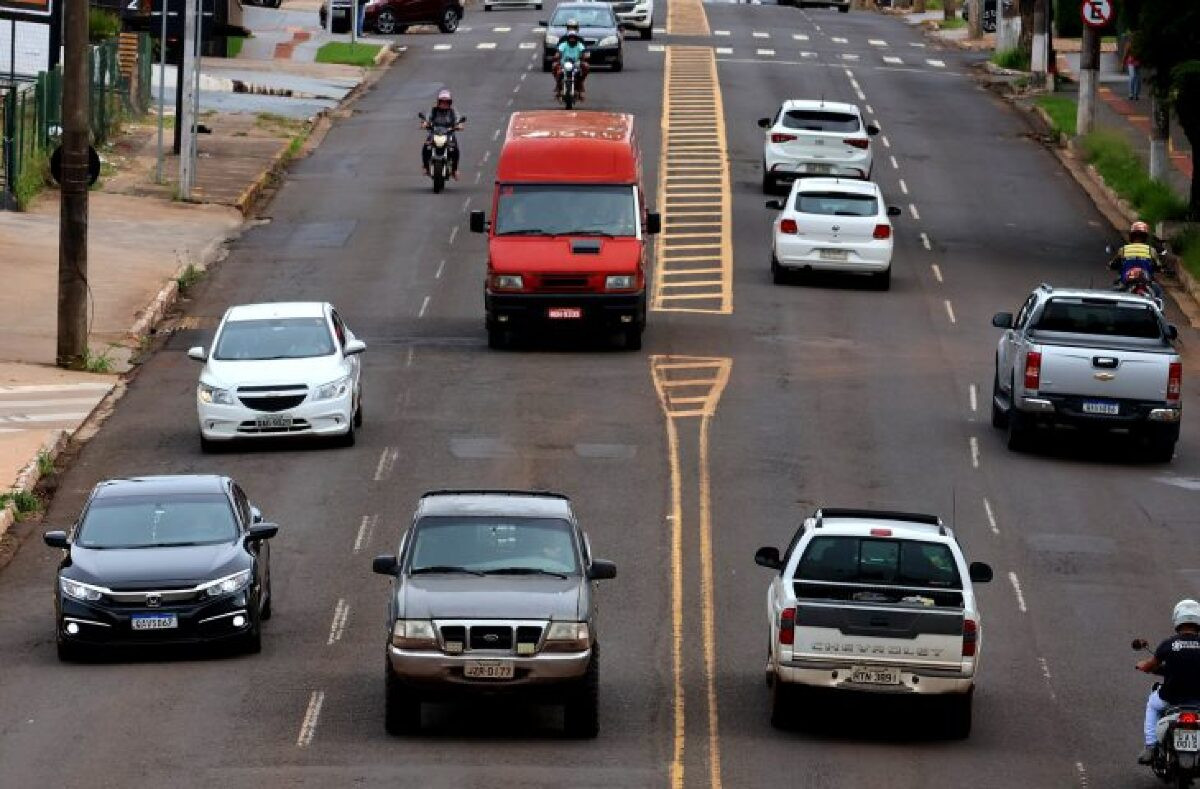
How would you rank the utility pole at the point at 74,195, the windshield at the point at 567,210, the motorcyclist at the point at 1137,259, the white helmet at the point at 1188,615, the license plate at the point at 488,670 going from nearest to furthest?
1. the white helmet at the point at 1188,615
2. the license plate at the point at 488,670
3. the utility pole at the point at 74,195
4. the motorcyclist at the point at 1137,259
5. the windshield at the point at 567,210

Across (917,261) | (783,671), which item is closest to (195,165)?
(917,261)

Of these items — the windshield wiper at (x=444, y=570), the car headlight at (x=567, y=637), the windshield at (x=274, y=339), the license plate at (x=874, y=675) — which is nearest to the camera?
the car headlight at (x=567, y=637)

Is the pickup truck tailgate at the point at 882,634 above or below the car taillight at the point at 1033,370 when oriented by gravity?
below

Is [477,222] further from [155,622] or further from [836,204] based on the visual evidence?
[155,622]

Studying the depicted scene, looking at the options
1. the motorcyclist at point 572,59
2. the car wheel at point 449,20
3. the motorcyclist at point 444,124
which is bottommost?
the motorcyclist at point 444,124

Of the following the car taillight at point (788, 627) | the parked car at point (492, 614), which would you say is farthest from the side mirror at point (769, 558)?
the parked car at point (492, 614)

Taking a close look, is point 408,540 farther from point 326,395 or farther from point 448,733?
point 326,395

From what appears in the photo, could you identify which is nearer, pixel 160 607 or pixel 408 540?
pixel 408 540

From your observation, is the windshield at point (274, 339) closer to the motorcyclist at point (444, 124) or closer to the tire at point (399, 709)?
the tire at point (399, 709)

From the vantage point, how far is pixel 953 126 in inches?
2606

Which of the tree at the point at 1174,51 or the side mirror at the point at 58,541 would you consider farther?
the tree at the point at 1174,51

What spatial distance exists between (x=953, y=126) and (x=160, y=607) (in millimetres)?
46259

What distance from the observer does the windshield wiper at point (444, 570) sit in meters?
20.4

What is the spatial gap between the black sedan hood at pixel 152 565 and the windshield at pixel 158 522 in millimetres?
133
